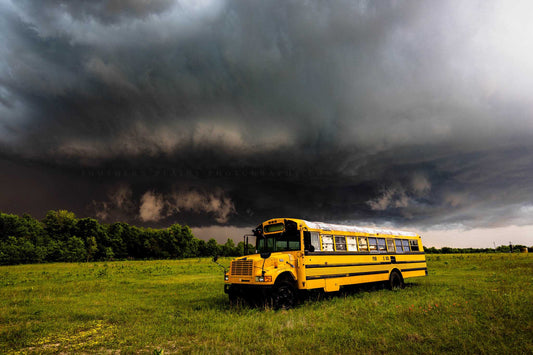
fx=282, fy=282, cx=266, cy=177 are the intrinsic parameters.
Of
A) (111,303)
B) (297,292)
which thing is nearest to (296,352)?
(297,292)

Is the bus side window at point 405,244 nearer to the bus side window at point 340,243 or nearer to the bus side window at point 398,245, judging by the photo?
the bus side window at point 398,245

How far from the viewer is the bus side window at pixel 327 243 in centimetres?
1245

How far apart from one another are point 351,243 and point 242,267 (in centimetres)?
583

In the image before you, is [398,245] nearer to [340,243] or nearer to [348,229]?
[348,229]

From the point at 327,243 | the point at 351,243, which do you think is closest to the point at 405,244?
the point at 351,243

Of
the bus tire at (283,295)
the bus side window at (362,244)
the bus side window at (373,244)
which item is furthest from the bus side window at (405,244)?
the bus tire at (283,295)

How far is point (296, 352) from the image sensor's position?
627cm

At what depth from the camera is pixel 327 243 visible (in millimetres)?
12625

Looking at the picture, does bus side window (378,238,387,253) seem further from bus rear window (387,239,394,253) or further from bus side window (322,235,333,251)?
bus side window (322,235,333,251)

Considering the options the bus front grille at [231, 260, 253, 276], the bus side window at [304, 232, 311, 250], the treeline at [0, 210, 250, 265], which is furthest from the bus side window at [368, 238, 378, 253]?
the treeline at [0, 210, 250, 265]

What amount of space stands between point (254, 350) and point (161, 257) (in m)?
92.9

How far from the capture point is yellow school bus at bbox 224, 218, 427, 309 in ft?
34.4

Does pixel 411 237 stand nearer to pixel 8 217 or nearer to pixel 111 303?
pixel 111 303

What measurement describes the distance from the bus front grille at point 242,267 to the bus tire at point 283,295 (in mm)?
1170
